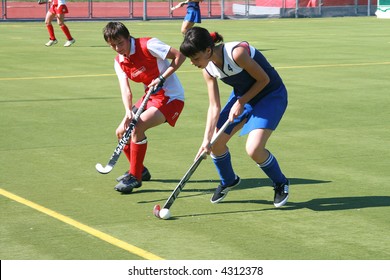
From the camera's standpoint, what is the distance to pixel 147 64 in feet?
32.1

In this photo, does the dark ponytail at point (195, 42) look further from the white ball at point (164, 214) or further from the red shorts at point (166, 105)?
the red shorts at point (166, 105)

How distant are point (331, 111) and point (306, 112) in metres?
0.38

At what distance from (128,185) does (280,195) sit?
60.3 inches

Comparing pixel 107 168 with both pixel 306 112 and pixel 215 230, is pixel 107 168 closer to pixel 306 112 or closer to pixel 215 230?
pixel 215 230

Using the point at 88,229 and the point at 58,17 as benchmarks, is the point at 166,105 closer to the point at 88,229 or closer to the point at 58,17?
the point at 88,229

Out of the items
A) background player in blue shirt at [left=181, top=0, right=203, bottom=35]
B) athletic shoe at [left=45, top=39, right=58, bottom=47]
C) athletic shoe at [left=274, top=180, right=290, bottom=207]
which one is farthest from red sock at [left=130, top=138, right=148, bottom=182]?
athletic shoe at [left=45, top=39, right=58, bottom=47]

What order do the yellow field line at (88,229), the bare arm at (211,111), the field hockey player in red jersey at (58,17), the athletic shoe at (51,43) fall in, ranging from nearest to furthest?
the yellow field line at (88,229) < the bare arm at (211,111) < the field hockey player in red jersey at (58,17) < the athletic shoe at (51,43)

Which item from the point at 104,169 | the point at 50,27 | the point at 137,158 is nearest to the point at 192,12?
the point at 50,27

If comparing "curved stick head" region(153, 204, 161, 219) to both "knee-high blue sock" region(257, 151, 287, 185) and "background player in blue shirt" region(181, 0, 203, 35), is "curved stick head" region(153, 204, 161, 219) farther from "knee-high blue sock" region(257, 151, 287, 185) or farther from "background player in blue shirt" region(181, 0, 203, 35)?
"background player in blue shirt" region(181, 0, 203, 35)

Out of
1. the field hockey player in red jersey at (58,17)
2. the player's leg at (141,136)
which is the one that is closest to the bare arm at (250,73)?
the player's leg at (141,136)

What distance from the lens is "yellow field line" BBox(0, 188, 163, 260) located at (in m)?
7.38

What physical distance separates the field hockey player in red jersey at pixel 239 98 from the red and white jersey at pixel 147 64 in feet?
3.45

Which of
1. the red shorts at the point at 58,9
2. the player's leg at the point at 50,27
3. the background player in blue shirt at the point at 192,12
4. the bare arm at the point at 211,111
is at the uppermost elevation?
the bare arm at the point at 211,111

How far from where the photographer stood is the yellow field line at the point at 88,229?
738 cm
